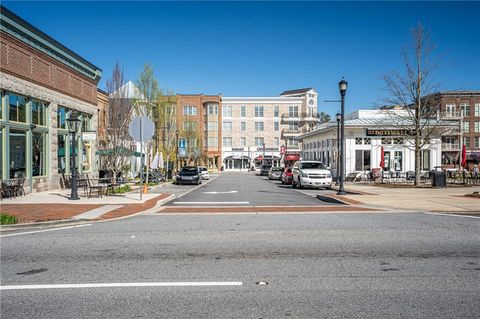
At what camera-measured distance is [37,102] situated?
20422 mm

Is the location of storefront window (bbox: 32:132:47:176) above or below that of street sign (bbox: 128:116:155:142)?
below

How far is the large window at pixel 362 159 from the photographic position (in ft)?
119

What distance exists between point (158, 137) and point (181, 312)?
30632 millimetres

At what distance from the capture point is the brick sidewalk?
11372 mm

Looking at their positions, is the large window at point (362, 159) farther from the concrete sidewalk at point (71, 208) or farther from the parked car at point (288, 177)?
the concrete sidewalk at point (71, 208)

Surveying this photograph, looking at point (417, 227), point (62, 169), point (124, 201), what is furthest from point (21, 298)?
point (62, 169)

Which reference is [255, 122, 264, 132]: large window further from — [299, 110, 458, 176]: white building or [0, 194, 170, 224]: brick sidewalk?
[0, 194, 170, 224]: brick sidewalk

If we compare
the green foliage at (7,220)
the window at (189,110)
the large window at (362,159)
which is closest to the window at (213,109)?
the window at (189,110)

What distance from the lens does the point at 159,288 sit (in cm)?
540

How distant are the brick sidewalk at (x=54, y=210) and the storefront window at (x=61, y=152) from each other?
28.3ft

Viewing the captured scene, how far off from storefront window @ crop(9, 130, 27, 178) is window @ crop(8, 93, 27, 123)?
0.62m

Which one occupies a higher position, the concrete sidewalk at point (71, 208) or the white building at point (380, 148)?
the white building at point (380, 148)

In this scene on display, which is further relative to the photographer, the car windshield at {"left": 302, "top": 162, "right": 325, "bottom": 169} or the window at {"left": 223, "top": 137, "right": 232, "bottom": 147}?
the window at {"left": 223, "top": 137, "right": 232, "bottom": 147}

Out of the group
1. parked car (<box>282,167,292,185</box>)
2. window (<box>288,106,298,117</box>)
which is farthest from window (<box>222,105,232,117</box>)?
parked car (<box>282,167,292,185</box>)
